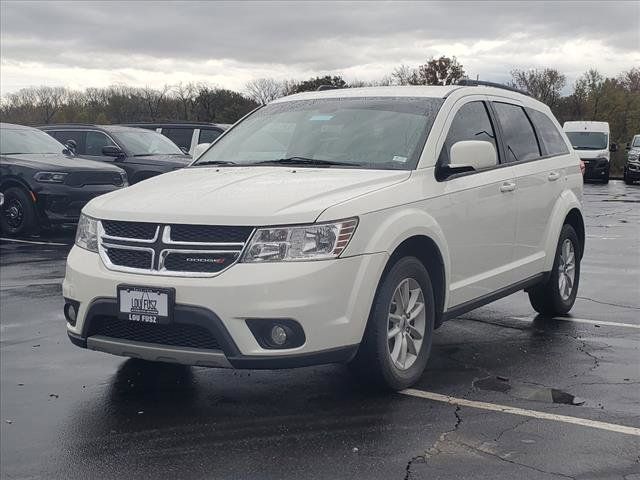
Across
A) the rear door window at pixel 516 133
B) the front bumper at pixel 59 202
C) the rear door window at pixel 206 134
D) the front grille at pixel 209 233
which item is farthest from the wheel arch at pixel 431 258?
the rear door window at pixel 206 134

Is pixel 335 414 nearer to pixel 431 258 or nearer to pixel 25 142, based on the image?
pixel 431 258

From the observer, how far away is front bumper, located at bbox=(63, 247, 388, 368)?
4.18m

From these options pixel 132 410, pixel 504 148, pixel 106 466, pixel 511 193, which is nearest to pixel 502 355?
pixel 511 193

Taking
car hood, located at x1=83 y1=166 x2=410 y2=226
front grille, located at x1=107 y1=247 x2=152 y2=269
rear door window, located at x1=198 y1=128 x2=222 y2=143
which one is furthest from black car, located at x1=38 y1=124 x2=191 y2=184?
front grille, located at x1=107 y1=247 x2=152 y2=269

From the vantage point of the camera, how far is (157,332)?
4.45 meters

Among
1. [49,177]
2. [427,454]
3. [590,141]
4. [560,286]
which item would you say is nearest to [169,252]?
[427,454]

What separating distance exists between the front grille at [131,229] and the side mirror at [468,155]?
196 centimetres

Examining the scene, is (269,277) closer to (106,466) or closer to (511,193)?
(106,466)

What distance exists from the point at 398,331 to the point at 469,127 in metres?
1.80

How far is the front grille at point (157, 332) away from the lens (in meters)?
4.35

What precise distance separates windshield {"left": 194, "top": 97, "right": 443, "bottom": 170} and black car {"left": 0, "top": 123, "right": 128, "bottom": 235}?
691 cm

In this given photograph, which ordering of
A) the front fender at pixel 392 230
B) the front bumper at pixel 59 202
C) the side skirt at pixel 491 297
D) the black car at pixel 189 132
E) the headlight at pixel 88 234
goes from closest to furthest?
the front fender at pixel 392 230 → the headlight at pixel 88 234 → the side skirt at pixel 491 297 → the front bumper at pixel 59 202 → the black car at pixel 189 132

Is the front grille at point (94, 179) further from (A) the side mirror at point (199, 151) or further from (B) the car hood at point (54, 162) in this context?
(A) the side mirror at point (199, 151)

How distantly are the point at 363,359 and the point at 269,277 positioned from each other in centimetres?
82
